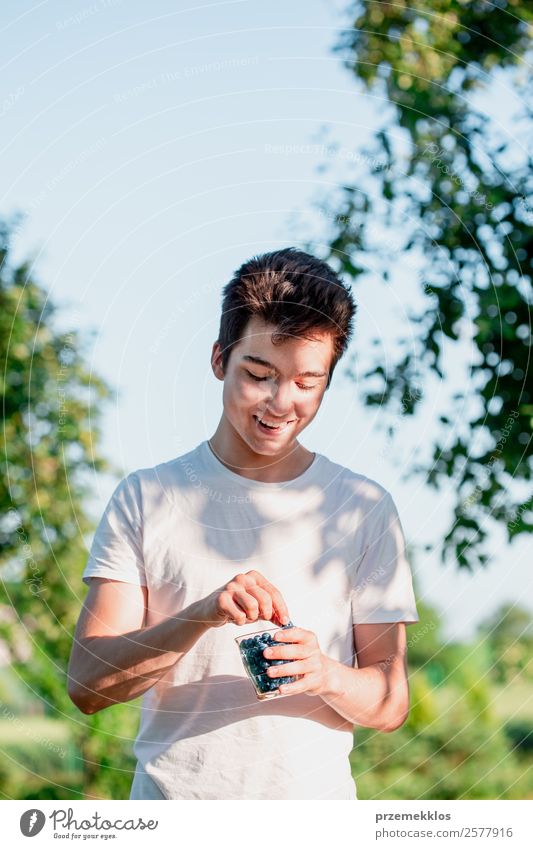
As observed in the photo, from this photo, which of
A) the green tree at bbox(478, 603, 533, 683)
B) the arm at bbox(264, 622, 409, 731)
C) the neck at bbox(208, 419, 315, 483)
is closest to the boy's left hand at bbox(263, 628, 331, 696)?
the arm at bbox(264, 622, 409, 731)

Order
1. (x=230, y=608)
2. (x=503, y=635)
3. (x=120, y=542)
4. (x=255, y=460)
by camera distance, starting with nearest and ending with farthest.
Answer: (x=230, y=608) < (x=120, y=542) < (x=255, y=460) < (x=503, y=635)

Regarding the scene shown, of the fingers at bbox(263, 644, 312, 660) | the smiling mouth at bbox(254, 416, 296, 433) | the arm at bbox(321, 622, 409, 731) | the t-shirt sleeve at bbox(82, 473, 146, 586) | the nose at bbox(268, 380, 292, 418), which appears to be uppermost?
the nose at bbox(268, 380, 292, 418)

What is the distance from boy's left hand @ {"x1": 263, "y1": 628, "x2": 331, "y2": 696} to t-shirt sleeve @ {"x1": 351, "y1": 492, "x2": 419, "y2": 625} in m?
0.12

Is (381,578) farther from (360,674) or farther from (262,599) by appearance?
(262,599)

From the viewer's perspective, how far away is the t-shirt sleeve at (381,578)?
1.30 meters

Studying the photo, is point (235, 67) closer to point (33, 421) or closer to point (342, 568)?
Result: point (342, 568)

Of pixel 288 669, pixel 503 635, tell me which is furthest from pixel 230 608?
pixel 503 635

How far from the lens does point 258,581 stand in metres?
1.14

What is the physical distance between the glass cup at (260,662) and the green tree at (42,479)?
6.32ft

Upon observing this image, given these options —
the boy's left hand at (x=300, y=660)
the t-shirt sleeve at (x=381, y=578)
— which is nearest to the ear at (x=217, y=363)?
the t-shirt sleeve at (x=381, y=578)

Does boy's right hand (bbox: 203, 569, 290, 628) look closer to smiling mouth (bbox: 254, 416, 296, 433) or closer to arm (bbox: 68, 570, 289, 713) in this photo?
arm (bbox: 68, 570, 289, 713)

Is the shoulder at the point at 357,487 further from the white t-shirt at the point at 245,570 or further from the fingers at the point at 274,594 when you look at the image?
the fingers at the point at 274,594

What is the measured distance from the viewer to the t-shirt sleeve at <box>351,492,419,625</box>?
1298mm

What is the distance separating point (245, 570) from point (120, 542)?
0.57 ft
